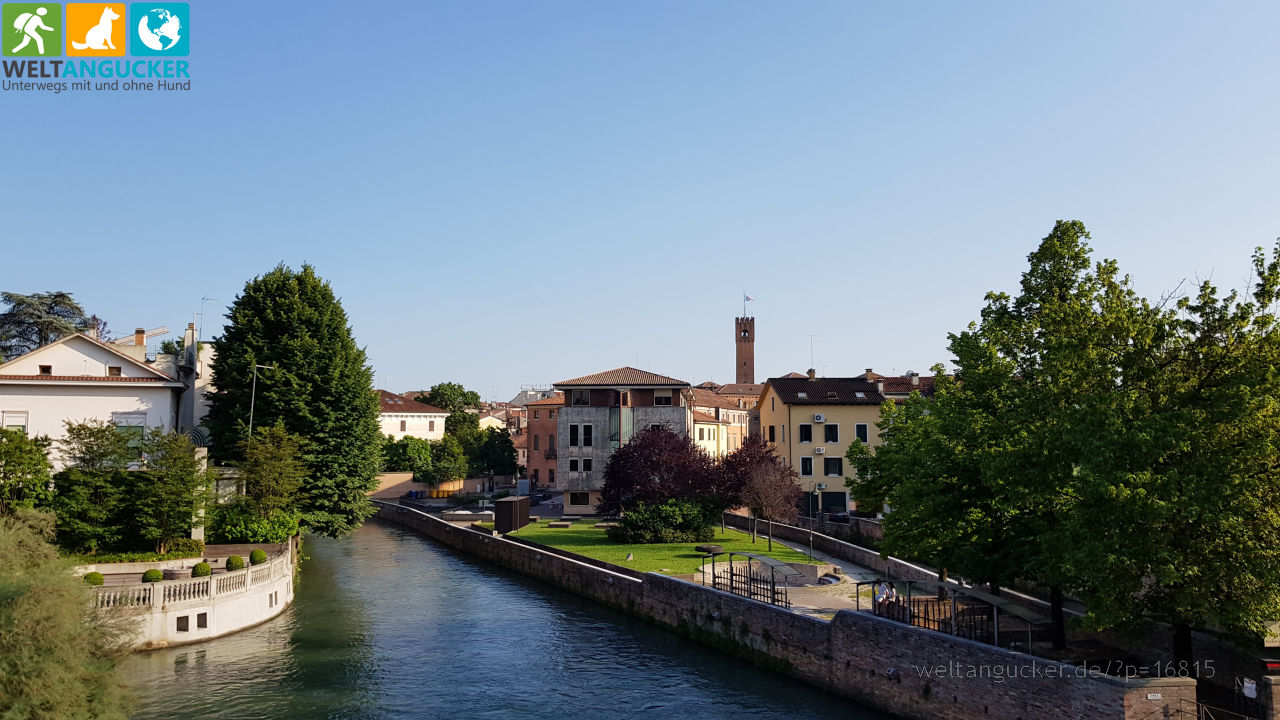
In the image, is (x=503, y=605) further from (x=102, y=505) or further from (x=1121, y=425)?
(x=1121, y=425)

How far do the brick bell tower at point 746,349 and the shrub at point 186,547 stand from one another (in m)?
114

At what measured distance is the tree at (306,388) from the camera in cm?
4275

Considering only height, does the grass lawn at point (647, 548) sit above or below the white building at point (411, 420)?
below

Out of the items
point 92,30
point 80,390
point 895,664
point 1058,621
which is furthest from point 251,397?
point 1058,621

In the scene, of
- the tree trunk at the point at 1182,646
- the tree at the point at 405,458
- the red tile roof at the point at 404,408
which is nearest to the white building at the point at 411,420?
the red tile roof at the point at 404,408

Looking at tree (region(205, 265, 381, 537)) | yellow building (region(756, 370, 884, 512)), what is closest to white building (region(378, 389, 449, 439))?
yellow building (region(756, 370, 884, 512))

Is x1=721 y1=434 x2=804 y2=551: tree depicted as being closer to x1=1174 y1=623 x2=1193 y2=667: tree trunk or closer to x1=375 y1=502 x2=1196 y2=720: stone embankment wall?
x1=375 y1=502 x2=1196 y2=720: stone embankment wall

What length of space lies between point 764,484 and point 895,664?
77.0 feet

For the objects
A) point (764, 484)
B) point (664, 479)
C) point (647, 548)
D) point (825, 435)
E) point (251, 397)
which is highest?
point (251, 397)

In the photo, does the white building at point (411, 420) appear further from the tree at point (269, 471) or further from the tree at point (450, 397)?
the tree at point (269, 471)

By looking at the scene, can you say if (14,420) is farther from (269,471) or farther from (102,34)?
(102,34)

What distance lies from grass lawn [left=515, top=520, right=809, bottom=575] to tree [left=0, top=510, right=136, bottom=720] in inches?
914

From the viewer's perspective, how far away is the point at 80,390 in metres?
43.7

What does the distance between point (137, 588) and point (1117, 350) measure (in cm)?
3090
